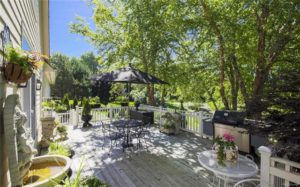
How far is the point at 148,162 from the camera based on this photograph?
188 inches

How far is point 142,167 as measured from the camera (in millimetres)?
4469

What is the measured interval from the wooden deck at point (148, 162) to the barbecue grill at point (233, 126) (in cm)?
98

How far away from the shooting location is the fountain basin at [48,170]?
250cm

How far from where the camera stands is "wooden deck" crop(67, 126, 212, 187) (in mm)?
3852

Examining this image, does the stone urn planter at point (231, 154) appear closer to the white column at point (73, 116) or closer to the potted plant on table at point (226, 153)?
the potted plant on table at point (226, 153)

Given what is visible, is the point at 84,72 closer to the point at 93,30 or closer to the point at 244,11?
the point at 93,30

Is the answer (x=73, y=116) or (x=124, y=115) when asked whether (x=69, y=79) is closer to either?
(x=124, y=115)


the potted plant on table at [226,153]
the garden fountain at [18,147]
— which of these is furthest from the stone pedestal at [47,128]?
the potted plant on table at [226,153]

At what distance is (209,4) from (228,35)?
1.43 metres

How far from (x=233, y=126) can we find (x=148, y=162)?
90.1 inches

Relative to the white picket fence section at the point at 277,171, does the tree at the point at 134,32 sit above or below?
above

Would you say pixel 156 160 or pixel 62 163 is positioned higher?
pixel 62 163

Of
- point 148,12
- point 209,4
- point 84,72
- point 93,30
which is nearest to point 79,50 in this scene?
point 84,72

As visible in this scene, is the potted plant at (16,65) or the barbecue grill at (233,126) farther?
the barbecue grill at (233,126)
